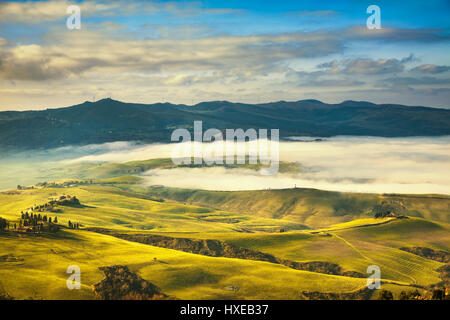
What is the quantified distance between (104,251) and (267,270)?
70261 millimetres

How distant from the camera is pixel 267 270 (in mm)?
181625

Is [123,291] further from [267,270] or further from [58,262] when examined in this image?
[267,270]
